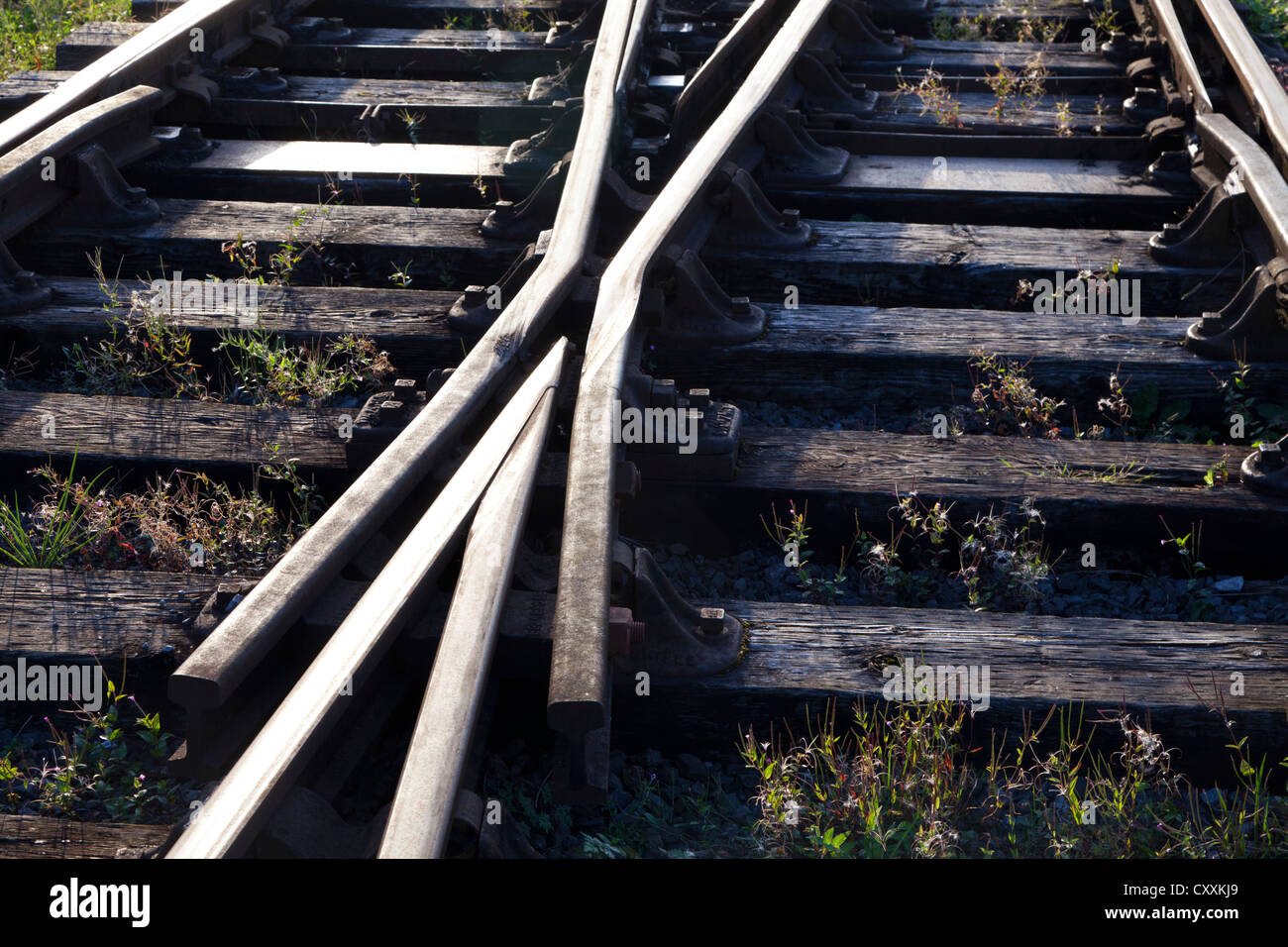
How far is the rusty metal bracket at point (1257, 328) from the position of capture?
351 centimetres

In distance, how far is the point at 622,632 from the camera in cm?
224

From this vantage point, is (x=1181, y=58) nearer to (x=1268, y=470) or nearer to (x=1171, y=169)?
(x=1171, y=169)

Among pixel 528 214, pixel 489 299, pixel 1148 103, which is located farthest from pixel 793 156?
pixel 1148 103

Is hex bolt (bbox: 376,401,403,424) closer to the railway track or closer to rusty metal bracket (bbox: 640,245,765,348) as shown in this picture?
the railway track

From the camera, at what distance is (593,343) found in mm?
3102

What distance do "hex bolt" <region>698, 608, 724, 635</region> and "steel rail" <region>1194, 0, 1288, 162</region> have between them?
2.99 m

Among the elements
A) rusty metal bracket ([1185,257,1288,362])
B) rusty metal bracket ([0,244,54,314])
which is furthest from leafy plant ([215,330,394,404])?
rusty metal bracket ([1185,257,1288,362])

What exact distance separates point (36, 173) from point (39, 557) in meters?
1.84

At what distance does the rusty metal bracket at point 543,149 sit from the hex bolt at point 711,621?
8.42ft

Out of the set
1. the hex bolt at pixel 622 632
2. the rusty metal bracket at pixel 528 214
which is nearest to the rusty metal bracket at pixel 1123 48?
the rusty metal bracket at pixel 528 214

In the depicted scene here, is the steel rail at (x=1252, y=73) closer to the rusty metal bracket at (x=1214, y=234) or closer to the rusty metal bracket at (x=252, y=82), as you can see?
the rusty metal bracket at (x=1214, y=234)

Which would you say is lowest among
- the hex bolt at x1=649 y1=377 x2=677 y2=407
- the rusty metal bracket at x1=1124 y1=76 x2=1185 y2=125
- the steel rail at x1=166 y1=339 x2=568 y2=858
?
the steel rail at x1=166 y1=339 x2=568 y2=858

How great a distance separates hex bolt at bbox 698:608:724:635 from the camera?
2.51 meters
